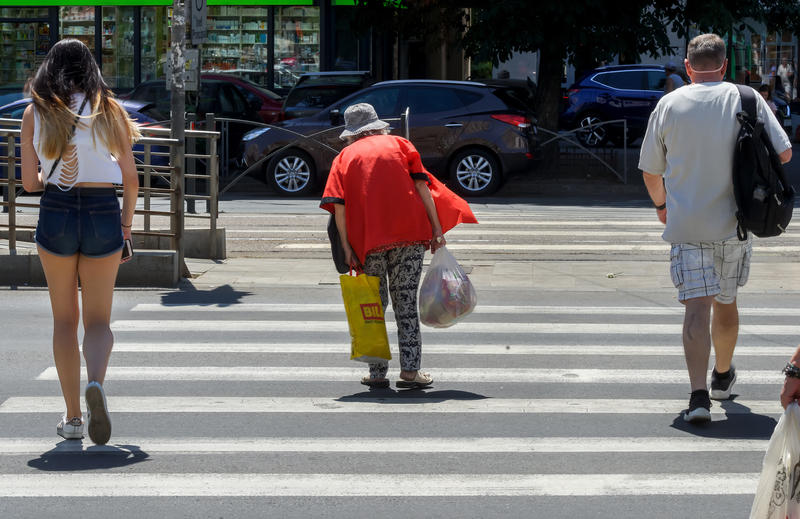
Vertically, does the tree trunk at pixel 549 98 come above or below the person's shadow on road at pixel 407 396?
above

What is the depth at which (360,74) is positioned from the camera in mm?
24062

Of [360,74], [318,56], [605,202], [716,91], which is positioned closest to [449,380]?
[716,91]

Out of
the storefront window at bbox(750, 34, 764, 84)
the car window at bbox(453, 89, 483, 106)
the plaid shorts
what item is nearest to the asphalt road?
the plaid shorts

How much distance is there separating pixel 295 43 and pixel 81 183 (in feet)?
77.9

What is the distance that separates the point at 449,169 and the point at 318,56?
10830 mm

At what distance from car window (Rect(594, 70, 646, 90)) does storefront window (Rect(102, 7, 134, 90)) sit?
10.3m

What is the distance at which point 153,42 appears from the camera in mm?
29172

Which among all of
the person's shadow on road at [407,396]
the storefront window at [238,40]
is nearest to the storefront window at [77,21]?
the storefront window at [238,40]

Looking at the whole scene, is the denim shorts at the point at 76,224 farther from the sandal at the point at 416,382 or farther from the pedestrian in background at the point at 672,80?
the pedestrian in background at the point at 672,80

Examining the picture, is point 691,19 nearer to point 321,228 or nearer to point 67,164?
point 321,228

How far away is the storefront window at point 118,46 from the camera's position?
29172mm

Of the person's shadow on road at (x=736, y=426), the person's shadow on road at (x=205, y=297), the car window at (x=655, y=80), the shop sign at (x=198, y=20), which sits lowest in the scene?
the person's shadow on road at (x=205, y=297)

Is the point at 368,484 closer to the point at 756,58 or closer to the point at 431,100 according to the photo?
the point at 431,100

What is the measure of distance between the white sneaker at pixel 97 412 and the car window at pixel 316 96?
17.2 meters
